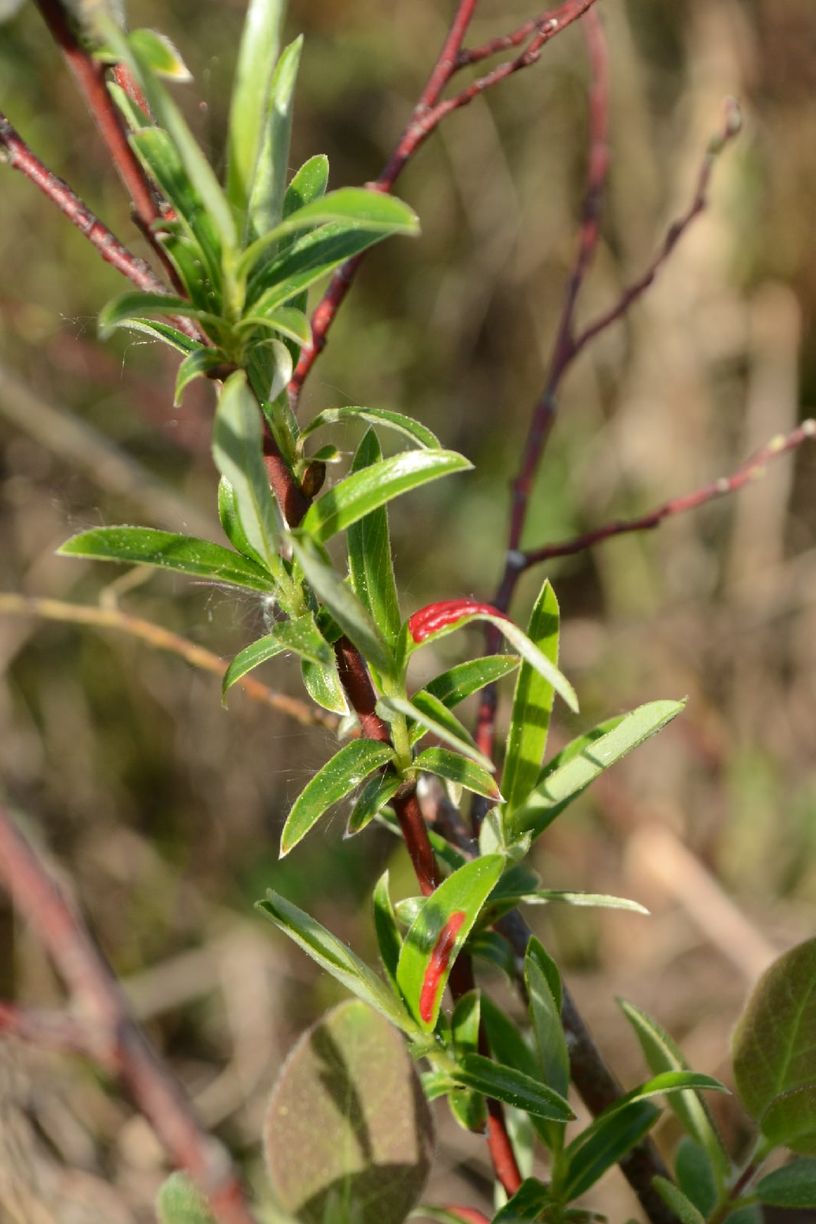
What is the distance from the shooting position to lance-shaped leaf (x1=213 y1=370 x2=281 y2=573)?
15.4 inches

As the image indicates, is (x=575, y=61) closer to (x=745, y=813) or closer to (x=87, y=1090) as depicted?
(x=745, y=813)

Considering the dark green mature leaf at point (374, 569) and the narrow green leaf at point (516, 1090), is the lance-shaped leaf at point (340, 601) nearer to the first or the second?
the dark green mature leaf at point (374, 569)

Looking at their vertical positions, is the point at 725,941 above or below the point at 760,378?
below

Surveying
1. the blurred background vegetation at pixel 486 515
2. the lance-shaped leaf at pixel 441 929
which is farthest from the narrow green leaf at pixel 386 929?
the blurred background vegetation at pixel 486 515

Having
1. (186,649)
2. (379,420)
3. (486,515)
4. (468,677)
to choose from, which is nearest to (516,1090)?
(468,677)

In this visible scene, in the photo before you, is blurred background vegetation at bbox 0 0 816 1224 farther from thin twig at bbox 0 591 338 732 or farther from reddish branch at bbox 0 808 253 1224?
reddish branch at bbox 0 808 253 1224

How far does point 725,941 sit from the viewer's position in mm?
1764

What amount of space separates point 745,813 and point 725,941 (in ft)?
2.25

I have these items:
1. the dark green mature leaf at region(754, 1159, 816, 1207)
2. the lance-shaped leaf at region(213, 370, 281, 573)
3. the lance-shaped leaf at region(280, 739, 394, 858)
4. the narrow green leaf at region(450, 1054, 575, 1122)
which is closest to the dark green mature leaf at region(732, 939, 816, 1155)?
the dark green mature leaf at region(754, 1159, 816, 1207)

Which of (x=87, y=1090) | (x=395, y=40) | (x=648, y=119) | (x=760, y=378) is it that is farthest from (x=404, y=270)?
(x=87, y=1090)

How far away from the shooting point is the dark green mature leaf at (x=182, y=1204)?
435 millimetres

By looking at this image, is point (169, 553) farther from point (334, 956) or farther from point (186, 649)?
point (186, 649)

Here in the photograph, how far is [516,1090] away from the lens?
1.56 feet

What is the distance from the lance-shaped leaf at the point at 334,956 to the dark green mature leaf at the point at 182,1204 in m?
0.10
